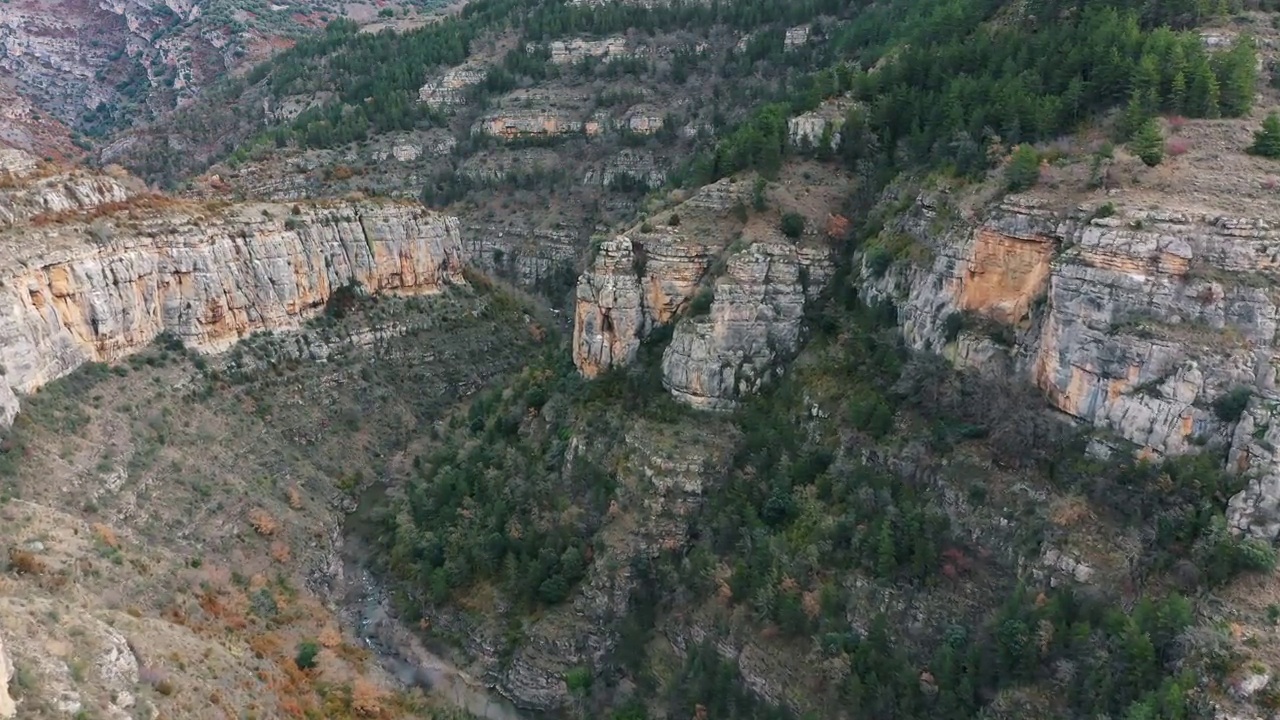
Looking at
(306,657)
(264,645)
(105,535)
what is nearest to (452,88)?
(105,535)

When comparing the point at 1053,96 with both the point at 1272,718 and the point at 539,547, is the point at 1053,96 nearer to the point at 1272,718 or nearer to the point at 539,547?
the point at 1272,718

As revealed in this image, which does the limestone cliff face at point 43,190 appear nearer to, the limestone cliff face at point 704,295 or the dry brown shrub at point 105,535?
the dry brown shrub at point 105,535

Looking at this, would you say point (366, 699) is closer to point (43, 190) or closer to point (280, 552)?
point (280, 552)

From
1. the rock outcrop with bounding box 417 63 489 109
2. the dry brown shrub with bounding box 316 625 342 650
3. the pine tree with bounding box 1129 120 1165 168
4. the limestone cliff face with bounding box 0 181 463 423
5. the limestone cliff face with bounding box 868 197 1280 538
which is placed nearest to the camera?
the limestone cliff face with bounding box 868 197 1280 538

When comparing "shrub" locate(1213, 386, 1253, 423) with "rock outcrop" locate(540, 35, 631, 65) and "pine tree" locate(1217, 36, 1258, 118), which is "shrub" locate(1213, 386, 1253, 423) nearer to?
Answer: "pine tree" locate(1217, 36, 1258, 118)

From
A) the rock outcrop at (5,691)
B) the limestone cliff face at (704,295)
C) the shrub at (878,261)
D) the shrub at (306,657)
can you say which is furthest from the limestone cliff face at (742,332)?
the rock outcrop at (5,691)

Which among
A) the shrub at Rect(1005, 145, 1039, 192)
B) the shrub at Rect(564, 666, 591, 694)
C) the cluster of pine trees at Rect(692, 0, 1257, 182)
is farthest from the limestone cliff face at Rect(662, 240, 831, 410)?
the shrub at Rect(564, 666, 591, 694)

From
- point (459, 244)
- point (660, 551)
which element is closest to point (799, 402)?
point (660, 551)
